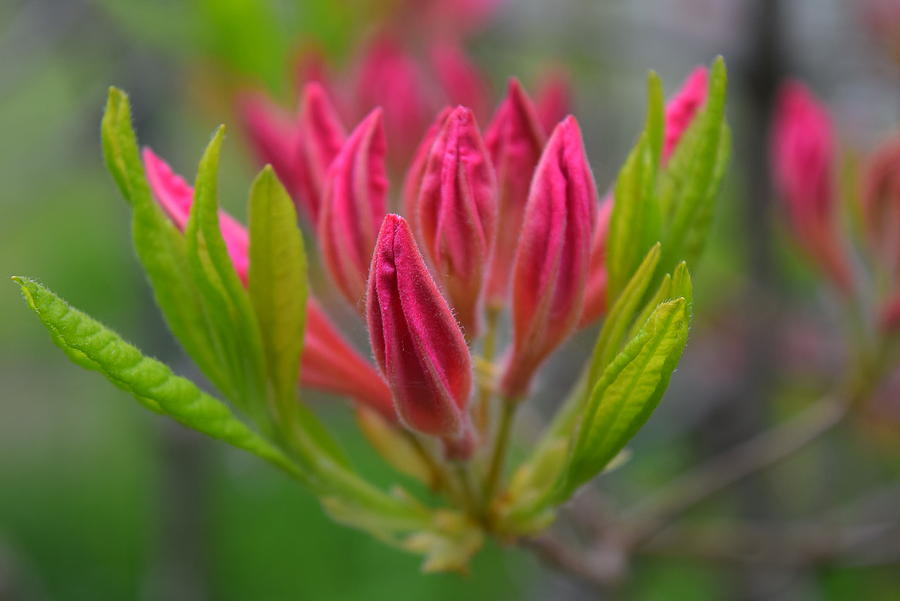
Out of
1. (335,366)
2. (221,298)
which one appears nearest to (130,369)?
(221,298)

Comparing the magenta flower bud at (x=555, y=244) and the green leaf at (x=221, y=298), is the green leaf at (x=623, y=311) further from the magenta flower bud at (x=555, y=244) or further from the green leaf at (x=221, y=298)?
the green leaf at (x=221, y=298)

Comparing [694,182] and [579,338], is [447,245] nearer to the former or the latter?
[694,182]

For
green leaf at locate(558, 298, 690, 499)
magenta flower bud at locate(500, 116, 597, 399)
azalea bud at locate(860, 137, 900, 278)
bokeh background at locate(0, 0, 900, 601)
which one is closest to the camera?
green leaf at locate(558, 298, 690, 499)

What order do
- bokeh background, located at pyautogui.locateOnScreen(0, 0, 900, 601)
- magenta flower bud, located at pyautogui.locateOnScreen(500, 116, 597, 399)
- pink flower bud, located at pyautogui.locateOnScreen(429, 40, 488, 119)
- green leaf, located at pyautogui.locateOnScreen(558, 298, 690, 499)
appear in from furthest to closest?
1. bokeh background, located at pyautogui.locateOnScreen(0, 0, 900, 601)
2. pink flower bud, located at pyautogui.locateOnScreen(429, 40, 488, 119)
3. magenta flower bud, located at pyautogui.locateOnScreen(500, 116, 597, 399)
4. green leaf, located at pyautogui.locateOnScreen(558, 298, 690, 499)

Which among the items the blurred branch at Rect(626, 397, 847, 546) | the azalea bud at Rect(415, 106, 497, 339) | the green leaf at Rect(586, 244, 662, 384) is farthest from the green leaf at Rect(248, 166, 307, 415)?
the blurred branch at Rect(626, 397, 847, 546)

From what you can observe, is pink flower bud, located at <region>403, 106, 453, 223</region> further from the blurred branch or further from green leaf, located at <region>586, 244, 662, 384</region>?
the blurred branch
